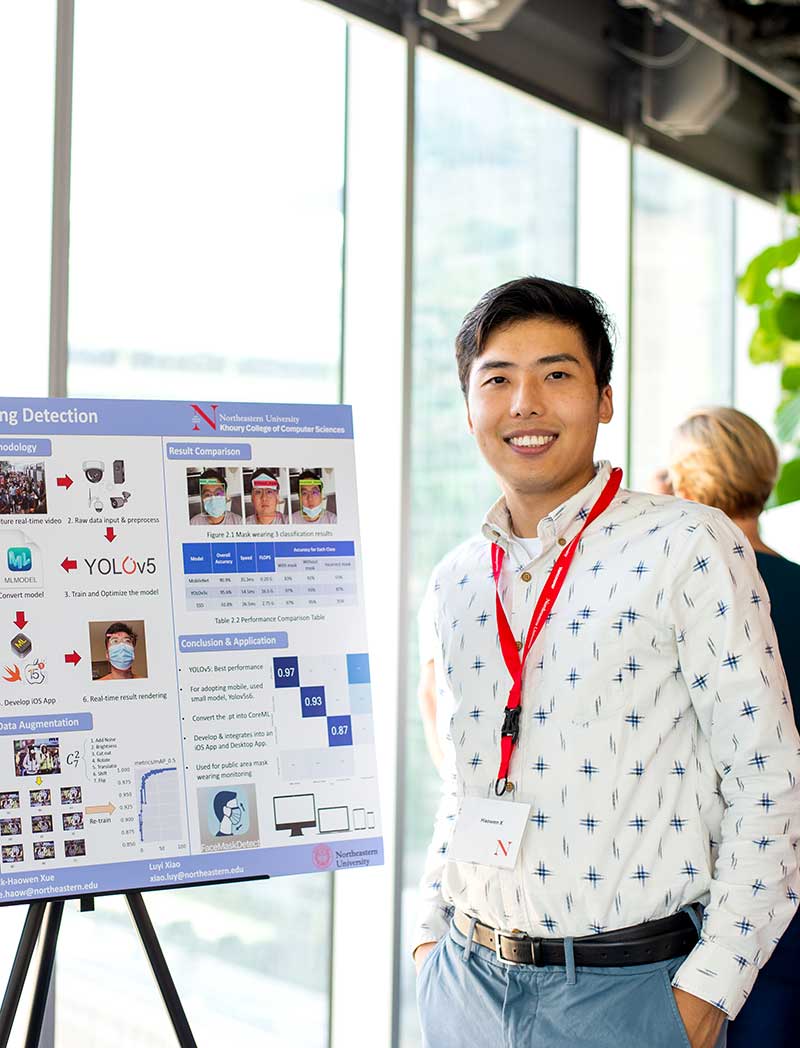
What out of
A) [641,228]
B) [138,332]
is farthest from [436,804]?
[641,228]

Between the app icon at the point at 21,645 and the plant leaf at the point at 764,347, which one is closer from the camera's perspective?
the app icon at the point at 21,645

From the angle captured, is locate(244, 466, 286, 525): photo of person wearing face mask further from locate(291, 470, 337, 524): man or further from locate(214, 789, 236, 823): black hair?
locate(214, 789, 236, 823): black hair

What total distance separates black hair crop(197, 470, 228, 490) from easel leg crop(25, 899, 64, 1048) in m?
0.71

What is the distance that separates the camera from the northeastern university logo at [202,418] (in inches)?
82.8

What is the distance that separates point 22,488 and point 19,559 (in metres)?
0.11

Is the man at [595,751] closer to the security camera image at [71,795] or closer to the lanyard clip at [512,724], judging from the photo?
the lanyard clip at [512,724]

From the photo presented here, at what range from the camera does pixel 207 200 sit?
10.7 feet

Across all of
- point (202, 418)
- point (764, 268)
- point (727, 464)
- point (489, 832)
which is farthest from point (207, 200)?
point (764, 268)

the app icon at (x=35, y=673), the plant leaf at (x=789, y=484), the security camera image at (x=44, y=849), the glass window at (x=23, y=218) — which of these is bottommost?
the security camera image at (x=44, y=849)

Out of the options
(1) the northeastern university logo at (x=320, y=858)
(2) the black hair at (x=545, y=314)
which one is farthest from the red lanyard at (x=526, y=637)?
(1) the northeastern university logo at (x=320, y=858)

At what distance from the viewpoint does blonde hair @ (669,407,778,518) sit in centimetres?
272

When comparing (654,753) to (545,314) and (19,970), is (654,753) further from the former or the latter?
A: (19,970)

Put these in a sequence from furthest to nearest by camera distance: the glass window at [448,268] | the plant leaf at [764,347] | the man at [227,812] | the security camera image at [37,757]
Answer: the plant leaf at [764,347] → the glass window at [448,268] → the man at [227,812] → the security camera image at [37,757]

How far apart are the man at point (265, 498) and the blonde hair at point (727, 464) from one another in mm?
1060
